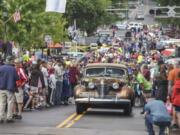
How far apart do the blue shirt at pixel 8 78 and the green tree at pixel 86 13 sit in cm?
5494

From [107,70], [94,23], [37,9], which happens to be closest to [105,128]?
[107,70]

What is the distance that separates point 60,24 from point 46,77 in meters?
39.2

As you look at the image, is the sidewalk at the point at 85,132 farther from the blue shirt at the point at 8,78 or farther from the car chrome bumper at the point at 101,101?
the car chrome bumper at the point at 101,101

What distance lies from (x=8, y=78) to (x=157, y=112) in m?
5.82

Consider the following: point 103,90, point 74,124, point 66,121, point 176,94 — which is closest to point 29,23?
point 103,90

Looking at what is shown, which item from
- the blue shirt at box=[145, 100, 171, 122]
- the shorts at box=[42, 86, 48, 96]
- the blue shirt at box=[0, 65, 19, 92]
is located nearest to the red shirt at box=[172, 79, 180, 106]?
the blue shirt at box=[145, 100, 171, 122]

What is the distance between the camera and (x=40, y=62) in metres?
24.4

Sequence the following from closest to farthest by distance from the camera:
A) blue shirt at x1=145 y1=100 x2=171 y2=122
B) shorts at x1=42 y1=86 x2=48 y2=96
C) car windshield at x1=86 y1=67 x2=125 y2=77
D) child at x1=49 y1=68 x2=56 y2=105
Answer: blue shirt at x1=145 y1=100 x2=171 y2=122 → car windshield at x1=86 y1=67 x2=125 y2=77 → shorts at x1=42 y1=86 x2=48 y2=96 → child at x1=49 y1=68 x2=56 y2=105

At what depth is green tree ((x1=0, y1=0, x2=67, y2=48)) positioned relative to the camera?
46162mm

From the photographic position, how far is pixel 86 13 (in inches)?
2985

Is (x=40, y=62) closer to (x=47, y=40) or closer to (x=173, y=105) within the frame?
(x=173, y=105)

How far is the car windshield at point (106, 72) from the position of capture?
2392 centimetres

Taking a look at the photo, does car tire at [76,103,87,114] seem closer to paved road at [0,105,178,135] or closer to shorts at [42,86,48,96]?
paved road at [0,105,178,135]

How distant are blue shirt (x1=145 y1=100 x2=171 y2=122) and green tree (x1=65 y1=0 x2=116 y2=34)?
195 feet
